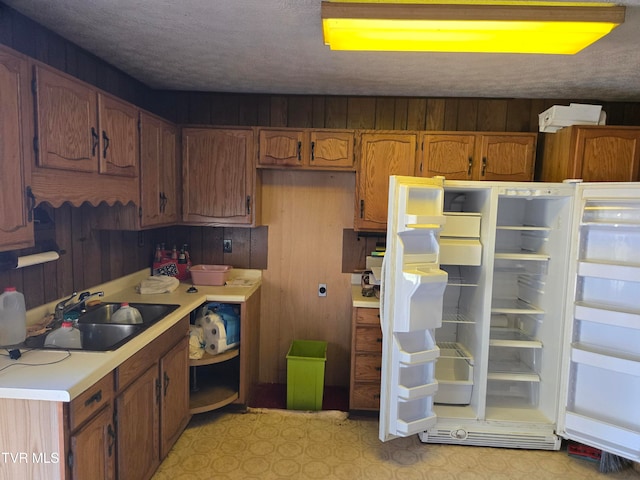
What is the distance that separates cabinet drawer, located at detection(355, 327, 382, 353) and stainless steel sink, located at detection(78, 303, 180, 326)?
1.22 metres

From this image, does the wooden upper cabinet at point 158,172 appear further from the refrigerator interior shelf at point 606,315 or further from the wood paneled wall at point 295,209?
the refrigerator interior shelf at point 606,315

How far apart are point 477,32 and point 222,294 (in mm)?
2115

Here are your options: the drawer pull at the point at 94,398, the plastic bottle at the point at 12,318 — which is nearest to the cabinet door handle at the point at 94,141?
the plastic bottle at the point at 12,318

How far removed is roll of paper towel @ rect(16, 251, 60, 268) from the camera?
176 centimetres

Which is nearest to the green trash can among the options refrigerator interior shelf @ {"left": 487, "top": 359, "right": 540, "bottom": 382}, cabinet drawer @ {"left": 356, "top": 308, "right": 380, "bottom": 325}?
cabinet drawer @ {"left": 356, "top": 308, "right": 380, "bottom": 325}

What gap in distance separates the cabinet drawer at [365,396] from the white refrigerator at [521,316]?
384mm

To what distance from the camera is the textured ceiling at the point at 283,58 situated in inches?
69.9

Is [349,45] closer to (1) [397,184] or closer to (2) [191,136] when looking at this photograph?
(1) [397,184]

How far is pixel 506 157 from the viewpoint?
2.86 meters

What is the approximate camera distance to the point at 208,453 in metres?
2.40

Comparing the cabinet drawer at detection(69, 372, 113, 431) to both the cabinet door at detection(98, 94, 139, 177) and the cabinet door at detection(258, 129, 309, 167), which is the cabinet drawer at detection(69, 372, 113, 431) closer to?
the cabinet door at detection(98, 94, 139, 177)

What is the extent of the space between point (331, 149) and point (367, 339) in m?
1.38

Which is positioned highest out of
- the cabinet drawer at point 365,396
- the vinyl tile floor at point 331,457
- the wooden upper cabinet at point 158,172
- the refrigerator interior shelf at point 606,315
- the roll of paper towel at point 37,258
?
the wooden upper cabinet at point 158,172

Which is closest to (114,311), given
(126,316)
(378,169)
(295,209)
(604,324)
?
(126,316)
